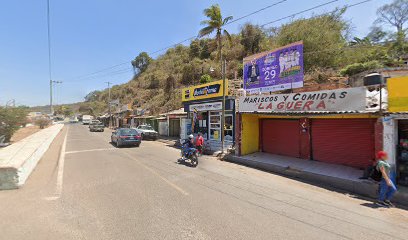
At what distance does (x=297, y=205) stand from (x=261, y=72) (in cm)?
931

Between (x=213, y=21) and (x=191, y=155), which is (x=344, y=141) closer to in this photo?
(x=191, y=155)

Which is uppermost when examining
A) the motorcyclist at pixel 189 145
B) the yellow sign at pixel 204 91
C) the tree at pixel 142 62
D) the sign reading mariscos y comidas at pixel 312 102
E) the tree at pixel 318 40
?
the tree at pixel 142 62

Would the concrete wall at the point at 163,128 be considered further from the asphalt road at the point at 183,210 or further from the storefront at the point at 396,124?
the storefront at the point at 396,124

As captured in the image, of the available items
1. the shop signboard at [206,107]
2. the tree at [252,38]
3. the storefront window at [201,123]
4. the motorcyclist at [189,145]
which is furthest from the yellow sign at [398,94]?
the tree at [252,38]

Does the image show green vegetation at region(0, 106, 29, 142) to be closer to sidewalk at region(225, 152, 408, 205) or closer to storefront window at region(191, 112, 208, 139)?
storefront window at region(191, 112, 208, 139)

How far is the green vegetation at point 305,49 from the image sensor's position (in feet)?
80.4

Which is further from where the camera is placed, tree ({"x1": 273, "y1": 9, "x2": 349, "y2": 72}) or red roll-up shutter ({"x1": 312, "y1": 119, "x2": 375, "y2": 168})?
tree ({"x1": 273, "y1": 9, "x2": 349, "y2": 72})

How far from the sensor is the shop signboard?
18.2 metres

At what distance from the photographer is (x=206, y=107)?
19.6 m

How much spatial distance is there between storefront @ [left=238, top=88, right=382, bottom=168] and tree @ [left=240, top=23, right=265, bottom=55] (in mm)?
29709

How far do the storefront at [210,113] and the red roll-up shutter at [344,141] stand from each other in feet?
19.7

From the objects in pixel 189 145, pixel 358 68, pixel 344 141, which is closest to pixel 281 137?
pixel 344 141

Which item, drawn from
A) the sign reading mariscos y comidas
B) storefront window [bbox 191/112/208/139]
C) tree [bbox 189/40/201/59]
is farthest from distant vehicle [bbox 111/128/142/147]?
tree [bbox 189/40/201/59]

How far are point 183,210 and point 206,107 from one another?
46.1ft
